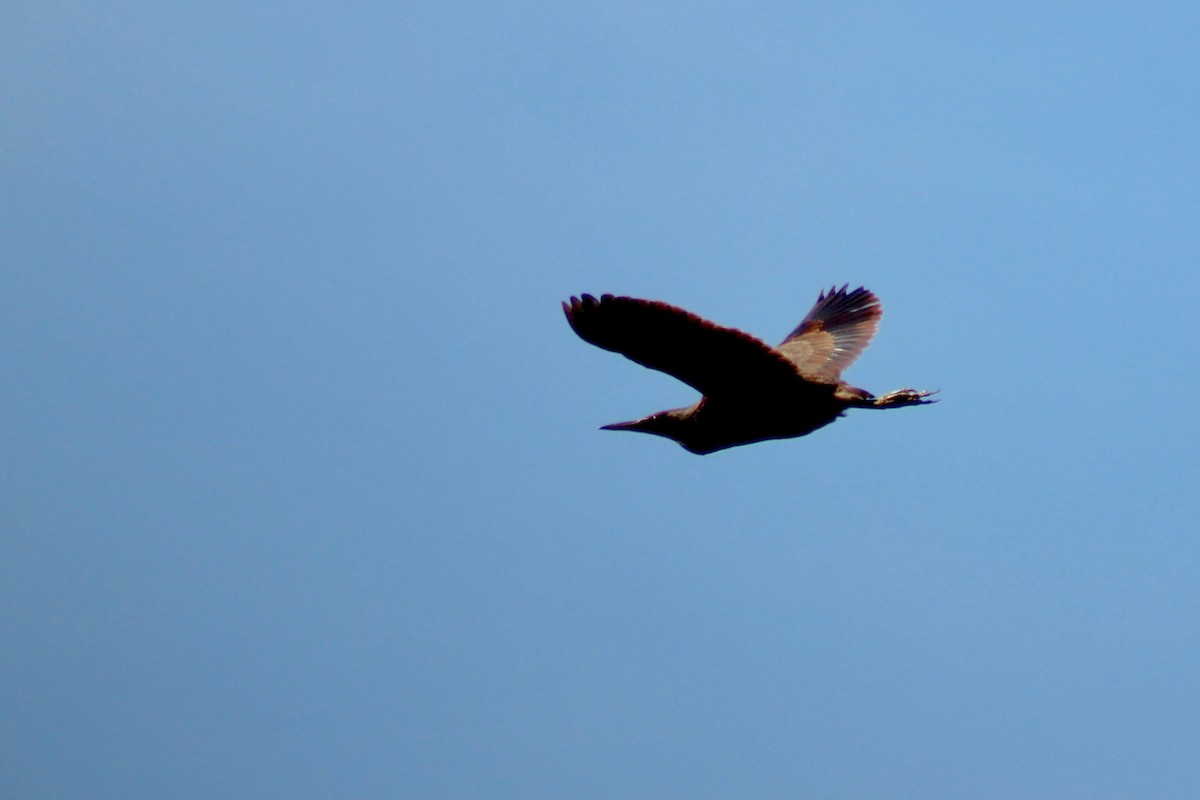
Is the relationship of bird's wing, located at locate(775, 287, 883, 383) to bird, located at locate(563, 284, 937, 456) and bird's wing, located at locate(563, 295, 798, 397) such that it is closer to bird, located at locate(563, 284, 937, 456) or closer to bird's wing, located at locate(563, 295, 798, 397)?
bird, located at locate(563, 284, 937, 456)

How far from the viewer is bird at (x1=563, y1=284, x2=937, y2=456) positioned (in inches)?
342

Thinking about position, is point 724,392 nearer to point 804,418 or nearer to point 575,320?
point 804,418

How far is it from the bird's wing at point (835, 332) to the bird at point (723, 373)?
2 centimetres

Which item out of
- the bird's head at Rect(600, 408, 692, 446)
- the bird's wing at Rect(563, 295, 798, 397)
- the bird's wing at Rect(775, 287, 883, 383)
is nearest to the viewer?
the bird's wing at Rect(563, 295, 798, 397)

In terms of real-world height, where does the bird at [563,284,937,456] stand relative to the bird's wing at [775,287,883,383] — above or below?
below

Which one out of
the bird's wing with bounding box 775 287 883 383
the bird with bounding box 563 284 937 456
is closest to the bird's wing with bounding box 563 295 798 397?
the bird with bounding box 563 284 937 456

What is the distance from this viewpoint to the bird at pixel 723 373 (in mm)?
8695

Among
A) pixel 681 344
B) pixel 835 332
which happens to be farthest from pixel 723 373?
pixel 835 332

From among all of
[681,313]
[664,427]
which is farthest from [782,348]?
[681,313]

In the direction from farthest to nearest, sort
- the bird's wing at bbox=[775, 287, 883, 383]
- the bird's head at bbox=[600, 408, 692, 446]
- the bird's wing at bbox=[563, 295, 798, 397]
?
the bird's wing at bbox=[775, 287, 883, 383] < the bird's head at bbox=[600, 408, 692, 446] < the bird's wing at bbox=[563, 295, 798, 397]

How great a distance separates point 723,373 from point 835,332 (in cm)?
339

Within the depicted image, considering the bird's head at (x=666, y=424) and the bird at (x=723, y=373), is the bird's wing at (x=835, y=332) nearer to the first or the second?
the bird at (x=723, y=373)

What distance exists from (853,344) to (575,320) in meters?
4.38

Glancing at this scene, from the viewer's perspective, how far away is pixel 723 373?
31.7 feet
